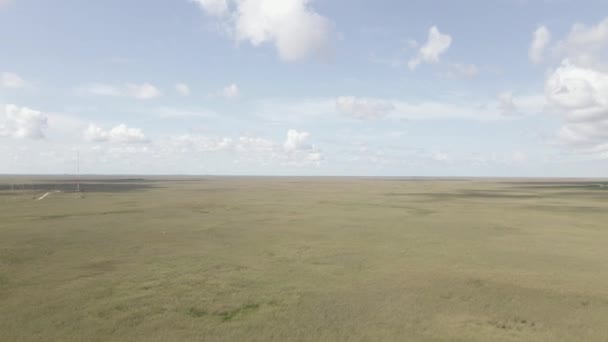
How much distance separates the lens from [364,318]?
46.1 ft

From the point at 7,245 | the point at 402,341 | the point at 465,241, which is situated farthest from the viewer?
the point at 465,241

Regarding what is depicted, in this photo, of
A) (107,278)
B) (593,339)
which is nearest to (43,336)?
(107,278)

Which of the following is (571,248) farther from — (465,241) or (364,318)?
(364,318)

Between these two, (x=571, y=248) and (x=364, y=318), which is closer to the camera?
(x=364, y=318)

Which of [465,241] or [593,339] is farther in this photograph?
[465,241]

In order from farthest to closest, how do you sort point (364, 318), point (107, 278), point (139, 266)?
point (139, 266) → point (107, 278) → point (364, 318)

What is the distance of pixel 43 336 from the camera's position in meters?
12.3

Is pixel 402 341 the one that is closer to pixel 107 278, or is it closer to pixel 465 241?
pixel 107 278

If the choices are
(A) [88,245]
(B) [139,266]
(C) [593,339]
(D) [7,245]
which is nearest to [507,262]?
(C) [593,339]

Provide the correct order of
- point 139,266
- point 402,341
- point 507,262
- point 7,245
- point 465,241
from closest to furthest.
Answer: point 402,341 → point 139,266 → point 507,262 → point 7,245 → point 465,241

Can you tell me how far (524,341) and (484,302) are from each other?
3.41 meters

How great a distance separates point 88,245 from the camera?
1021 inches

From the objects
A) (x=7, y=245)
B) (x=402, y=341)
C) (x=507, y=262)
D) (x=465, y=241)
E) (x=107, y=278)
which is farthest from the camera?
(x=465, y=241)

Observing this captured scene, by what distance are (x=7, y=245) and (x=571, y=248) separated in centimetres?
3709
